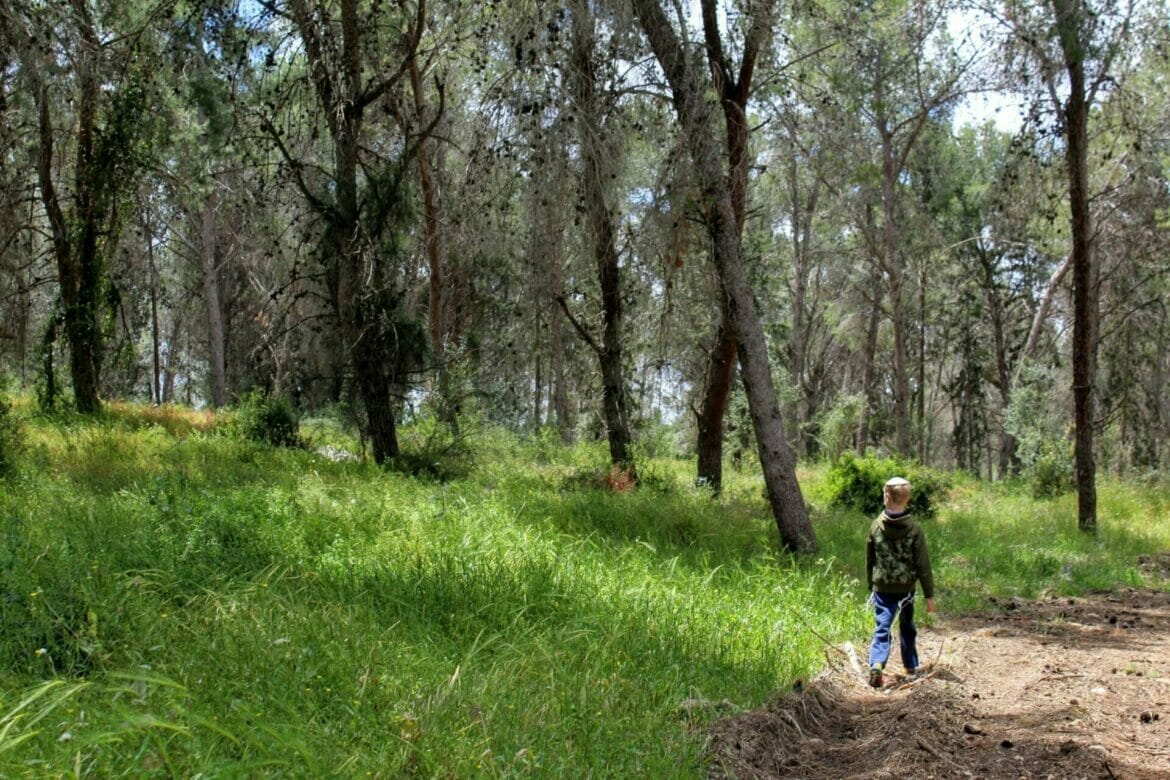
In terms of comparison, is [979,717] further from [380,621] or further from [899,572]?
[380,621]

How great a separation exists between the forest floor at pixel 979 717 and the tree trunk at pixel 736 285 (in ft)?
7.73

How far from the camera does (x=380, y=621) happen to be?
507 centimetres

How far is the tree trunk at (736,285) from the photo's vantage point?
909 cm

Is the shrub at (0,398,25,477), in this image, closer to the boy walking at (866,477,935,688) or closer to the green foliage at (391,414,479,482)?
the green foliage at (391,414,479,482)

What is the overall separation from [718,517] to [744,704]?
5694 millimetres

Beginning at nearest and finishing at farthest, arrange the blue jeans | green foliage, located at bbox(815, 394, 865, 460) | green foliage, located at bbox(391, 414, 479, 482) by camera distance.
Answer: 1. the blue jeans
2. green foliage, located at bbox(391, 414, 479, 482)
3. green foliage, located at bbox(815, 394, 865, 460)

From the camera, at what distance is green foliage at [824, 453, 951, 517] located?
47.0 ft

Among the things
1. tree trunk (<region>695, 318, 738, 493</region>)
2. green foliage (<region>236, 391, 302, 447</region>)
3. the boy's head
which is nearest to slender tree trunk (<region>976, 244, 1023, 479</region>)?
tree trunk (<region>695, 318, 738, 493</region>)

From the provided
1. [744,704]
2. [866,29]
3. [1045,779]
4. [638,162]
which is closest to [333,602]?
[744,704]

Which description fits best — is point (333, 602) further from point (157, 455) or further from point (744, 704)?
point (157, 455)

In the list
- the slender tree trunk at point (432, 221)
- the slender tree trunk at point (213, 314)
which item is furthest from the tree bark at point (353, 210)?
the slender tree trunk at point (213, 314)

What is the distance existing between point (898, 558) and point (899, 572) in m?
0.11

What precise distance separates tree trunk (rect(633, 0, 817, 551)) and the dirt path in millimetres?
2335

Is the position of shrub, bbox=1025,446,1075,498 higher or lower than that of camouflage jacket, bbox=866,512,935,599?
lower
